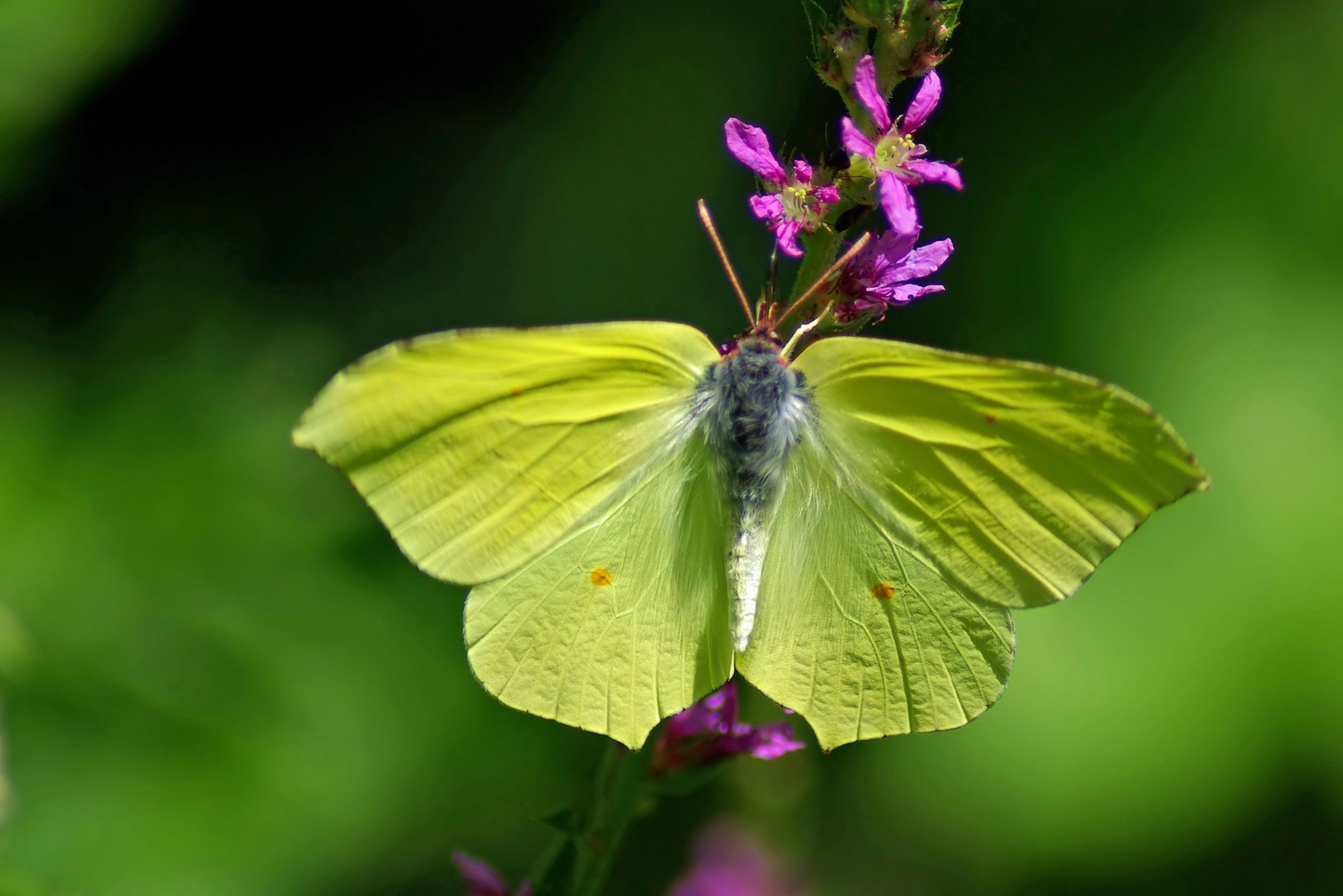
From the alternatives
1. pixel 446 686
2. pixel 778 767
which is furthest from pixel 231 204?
pixel 778 767

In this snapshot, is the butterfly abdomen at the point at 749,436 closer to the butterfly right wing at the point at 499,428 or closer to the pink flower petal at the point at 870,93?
the butterfly right wing at the point at 499,428

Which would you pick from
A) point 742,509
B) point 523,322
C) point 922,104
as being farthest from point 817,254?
point 523,322

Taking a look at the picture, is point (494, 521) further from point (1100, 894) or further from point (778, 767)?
point (1100, 894)

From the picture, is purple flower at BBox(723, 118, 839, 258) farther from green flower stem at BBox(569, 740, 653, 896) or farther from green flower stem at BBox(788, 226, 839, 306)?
green flower stem at BBox(569, 740, 653, 896)

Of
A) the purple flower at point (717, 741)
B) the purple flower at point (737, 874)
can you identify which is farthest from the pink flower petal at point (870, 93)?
the purple flower at point (737, 874)

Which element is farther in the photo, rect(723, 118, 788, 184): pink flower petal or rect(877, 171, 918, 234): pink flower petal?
rect(723, 118, 788, 184): pink flower petal

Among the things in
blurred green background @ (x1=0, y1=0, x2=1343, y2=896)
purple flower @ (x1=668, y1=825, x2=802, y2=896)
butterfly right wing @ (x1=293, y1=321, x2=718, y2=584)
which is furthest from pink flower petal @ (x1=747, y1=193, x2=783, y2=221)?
purple flower @ (x1=668, y1=825, x2=802, y2=896)
